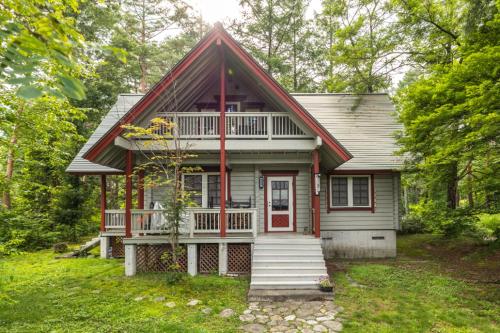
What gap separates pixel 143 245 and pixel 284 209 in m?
5.06

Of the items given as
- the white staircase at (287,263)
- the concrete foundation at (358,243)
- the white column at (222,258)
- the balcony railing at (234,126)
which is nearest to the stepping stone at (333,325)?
the white staircase at (287,263)

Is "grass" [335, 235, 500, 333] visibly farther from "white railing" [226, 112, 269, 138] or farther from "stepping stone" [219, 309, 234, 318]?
"white railing" [226, 112, 269, 138]

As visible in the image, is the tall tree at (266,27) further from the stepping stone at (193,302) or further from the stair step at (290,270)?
the stepping stone at (193,302)

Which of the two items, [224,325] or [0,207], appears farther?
[0,207]

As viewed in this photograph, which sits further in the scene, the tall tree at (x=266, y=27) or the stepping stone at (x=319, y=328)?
the tall tree at (x=266, y=27)

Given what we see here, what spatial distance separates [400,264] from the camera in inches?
383

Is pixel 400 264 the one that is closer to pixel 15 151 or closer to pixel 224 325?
pixel 224 325

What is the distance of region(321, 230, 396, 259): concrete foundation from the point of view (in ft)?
35.9

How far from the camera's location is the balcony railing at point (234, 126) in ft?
29.7

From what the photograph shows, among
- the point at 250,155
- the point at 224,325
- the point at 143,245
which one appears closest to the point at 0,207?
the point at 143,245

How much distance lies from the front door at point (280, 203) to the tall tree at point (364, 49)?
7.51 m

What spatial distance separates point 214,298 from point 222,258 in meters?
1.85

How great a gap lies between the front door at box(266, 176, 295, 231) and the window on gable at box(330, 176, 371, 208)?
1.70 m

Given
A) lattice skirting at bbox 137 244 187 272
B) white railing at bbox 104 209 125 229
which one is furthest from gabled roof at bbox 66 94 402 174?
lattice skirting at bbox 137 244 187 272
